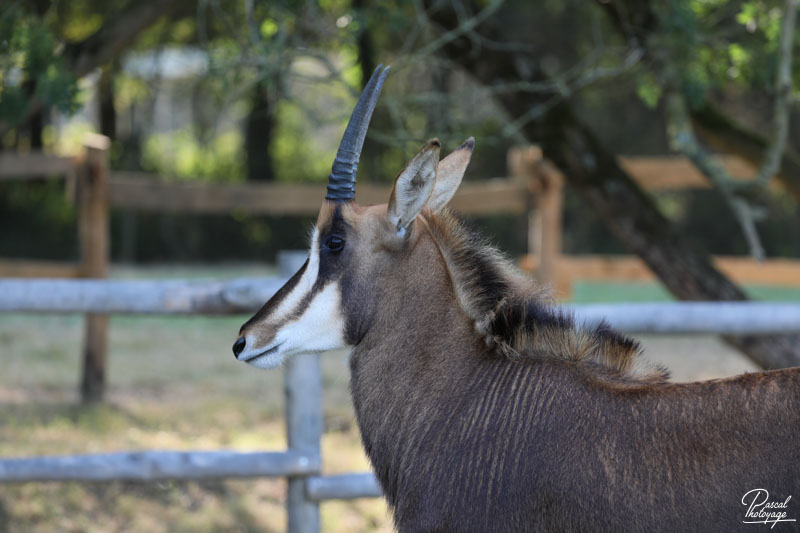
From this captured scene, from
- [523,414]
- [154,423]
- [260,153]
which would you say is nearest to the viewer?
[523,414]

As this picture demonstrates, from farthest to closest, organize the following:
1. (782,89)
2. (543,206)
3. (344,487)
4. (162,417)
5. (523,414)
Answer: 1. (543,206)
2. (162,417)
3. (782,89)
4. (344,487)
5. (523,414)

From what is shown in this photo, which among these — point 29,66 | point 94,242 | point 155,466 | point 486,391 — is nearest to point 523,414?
point 486,391

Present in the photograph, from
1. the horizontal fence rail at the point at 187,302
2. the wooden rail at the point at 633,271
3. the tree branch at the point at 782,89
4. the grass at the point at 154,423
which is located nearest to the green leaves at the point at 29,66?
the horizontal fence rail at the point at 187,302

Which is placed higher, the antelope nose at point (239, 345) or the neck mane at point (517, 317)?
the neck mane at point (517, 317)

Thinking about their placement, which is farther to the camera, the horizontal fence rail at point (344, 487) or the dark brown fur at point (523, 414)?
the horizontal fence rail at point (344, 487)

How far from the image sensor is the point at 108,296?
431cm

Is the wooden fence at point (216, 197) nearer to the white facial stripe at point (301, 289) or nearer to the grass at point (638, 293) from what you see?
the grass at point (638, 293)

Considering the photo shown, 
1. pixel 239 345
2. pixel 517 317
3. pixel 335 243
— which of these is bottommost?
pixel 239 345

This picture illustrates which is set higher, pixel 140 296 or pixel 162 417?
pixel 140 296

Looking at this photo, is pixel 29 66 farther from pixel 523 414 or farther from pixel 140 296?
pixel 523 414

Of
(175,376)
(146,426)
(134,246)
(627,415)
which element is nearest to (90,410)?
(146,426)

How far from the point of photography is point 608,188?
5.75m

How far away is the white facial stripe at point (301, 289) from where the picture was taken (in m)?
2.88

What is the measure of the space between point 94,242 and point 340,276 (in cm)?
505
